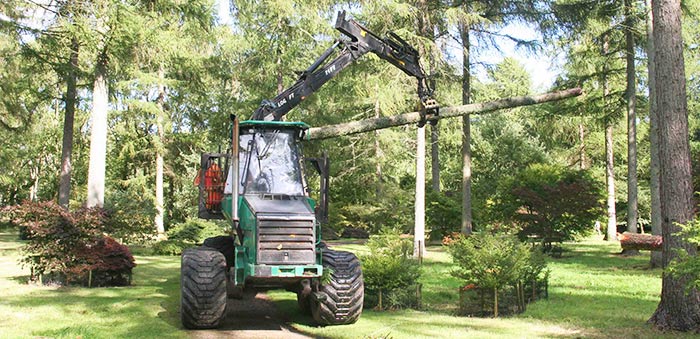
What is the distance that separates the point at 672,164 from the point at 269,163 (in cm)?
567

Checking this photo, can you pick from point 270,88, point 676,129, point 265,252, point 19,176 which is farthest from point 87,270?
point 19,176

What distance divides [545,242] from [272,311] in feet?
40.7

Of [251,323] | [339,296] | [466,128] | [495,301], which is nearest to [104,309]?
[251,323]

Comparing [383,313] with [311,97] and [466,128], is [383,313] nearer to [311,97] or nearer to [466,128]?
[466,128]

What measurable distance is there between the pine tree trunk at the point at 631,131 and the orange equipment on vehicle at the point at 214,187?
52.7 ft

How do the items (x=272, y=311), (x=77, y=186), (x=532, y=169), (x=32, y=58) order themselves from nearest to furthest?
(x=272, y=311) → (x=32, y=58) → (x=532, y=169) → (x=77, y=186)

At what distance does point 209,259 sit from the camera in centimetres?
870

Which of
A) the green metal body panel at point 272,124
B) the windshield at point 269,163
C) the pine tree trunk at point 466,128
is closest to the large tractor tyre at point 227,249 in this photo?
the windshield at point 269,163

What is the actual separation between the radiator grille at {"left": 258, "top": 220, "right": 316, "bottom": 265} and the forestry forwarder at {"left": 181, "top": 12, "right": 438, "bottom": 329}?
13 millimetres

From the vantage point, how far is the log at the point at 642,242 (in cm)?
1605

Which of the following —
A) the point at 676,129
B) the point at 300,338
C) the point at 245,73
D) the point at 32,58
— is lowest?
the point at 300,338

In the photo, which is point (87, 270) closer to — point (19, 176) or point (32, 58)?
point (32, 58)

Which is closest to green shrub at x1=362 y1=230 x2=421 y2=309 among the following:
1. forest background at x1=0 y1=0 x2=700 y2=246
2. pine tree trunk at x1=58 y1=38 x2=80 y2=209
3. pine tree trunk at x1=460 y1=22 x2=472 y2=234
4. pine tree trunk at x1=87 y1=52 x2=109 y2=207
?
forest background at x1=0 y1=0 x2=700 y2=246

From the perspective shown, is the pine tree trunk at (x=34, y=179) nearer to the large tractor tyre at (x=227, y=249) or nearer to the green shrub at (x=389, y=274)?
the large tractor tyre at (x=227, y=249)
